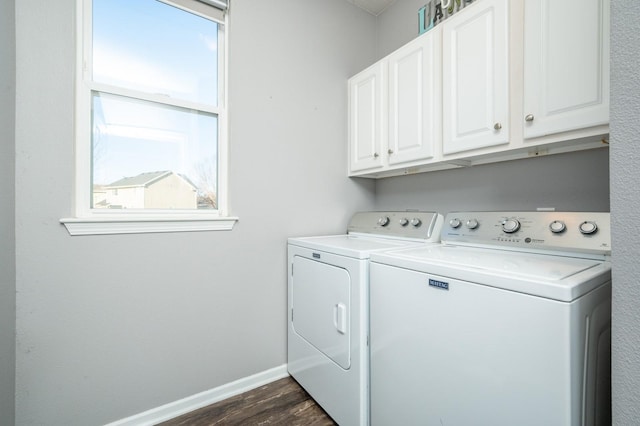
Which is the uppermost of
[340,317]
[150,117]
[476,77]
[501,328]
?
[476,77]

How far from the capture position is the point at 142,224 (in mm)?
1455

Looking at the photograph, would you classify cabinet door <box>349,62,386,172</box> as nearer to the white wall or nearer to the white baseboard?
the white baseboard

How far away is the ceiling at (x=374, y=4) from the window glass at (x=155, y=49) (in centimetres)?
122

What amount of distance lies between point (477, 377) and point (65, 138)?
192 cm

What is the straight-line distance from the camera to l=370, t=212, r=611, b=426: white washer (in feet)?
→ 2.44

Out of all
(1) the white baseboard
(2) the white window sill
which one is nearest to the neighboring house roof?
(2) the white window sill

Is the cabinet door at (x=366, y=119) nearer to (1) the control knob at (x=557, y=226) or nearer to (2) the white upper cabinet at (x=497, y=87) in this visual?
(2) the white upper cabinet at (x=497, y=87)

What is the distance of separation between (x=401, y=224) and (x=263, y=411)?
4.44 feet

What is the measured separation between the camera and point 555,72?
1121 mm

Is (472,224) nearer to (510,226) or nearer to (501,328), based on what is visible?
(510,226)

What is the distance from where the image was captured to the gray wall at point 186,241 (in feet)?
4.04

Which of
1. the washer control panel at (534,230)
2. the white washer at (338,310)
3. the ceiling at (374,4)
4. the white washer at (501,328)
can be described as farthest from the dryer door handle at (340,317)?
the ceiling at (374,4)

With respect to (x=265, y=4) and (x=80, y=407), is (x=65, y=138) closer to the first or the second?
(x=80, y=407)

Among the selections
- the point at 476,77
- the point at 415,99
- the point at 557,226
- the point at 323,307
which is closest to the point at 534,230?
the point at 557,226
